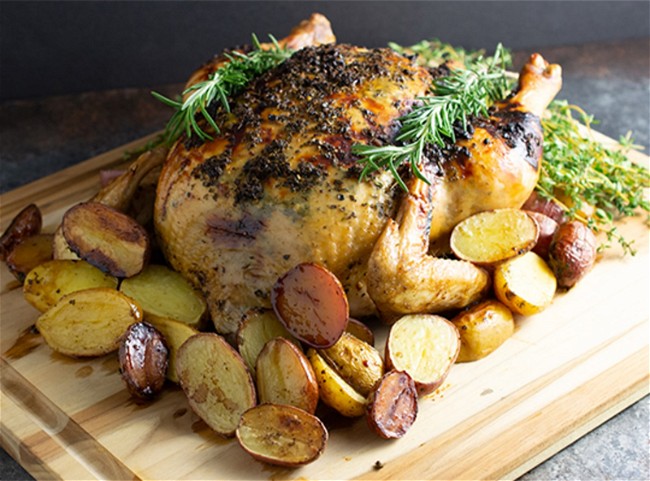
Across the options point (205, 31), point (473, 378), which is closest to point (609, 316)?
point (473, 378)

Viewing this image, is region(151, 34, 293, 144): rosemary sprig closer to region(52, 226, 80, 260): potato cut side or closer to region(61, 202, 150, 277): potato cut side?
region(61, 202, 150, 277): potato cut side

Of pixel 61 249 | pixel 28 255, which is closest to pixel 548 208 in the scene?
pixel 61 249

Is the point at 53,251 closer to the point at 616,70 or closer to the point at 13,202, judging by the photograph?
the point at 13,202

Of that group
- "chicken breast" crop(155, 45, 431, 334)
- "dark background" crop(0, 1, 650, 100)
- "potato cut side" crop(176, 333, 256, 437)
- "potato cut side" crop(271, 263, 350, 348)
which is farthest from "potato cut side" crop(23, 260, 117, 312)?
"dark background" crop(0, 1, 650, 100)

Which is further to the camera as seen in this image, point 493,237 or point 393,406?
point 493,237

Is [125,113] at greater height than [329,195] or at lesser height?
lesser

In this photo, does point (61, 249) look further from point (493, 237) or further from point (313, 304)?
point (493, 237)
